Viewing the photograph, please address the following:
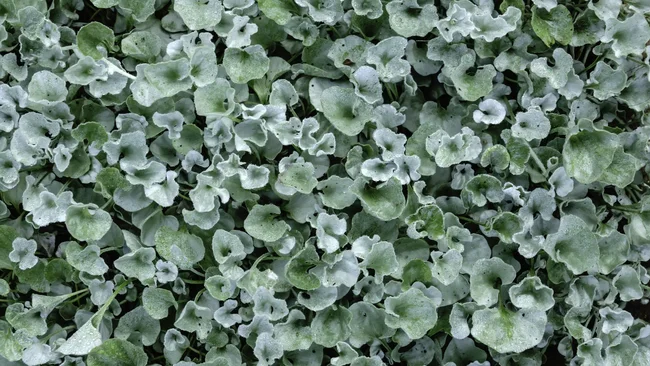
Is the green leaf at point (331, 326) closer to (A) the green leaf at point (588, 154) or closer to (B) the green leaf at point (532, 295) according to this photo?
(B) the green leaf at point (532, 295)

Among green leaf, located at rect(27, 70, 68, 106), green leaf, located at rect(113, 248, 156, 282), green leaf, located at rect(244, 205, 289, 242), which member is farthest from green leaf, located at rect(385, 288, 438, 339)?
green leaf, located at rect(27, 70, 68, 106)

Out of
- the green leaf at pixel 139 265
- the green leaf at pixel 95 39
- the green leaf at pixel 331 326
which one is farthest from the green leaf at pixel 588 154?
the green leaf at pixel 95 39

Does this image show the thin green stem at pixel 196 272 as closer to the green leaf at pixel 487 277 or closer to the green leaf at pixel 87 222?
the green leaf at pixel 87 222

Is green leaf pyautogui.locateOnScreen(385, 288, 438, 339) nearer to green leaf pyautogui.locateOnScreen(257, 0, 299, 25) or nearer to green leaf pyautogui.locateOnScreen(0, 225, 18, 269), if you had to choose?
green leaf pyautogui.locateOnScreen(257, 0, 299, 25)

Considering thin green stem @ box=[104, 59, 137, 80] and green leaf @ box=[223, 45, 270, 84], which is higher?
green leaf @ box=[223, 45, 270, 84]

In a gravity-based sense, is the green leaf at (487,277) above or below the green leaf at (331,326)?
above

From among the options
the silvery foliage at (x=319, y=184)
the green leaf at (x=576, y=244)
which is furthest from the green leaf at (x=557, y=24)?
the green leaf at (x=576, y=244)

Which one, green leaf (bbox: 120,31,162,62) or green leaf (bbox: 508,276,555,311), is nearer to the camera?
green leaf (bbox: 508,276,555,311)

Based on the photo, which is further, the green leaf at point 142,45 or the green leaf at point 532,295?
the green leaf at point 142,45

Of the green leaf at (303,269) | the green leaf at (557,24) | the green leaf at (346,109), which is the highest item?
the green leaf at (557,24)

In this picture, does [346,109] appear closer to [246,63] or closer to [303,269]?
[246,63]
